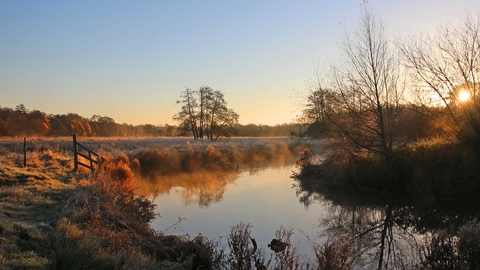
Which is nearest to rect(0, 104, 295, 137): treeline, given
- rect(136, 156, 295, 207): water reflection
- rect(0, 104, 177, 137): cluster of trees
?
rect(0, 104, 177, 137): cluster of trees

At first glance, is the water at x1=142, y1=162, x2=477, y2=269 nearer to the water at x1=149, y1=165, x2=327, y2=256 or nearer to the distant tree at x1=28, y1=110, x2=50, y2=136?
the water at x1=149, y1=165, x2=327, y2=256

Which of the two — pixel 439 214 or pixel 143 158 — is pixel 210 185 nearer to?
pixel 143 158

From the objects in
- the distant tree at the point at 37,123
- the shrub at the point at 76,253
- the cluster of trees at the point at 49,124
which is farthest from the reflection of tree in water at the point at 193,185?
the distant tree at the point at 37,123

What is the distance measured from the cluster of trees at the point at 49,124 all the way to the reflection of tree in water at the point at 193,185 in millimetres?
33692

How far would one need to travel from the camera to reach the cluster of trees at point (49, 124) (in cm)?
4750

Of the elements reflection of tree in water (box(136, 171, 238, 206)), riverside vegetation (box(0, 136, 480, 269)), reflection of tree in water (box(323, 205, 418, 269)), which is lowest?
reflection of tree in water (box(323, 205, 418, 269))

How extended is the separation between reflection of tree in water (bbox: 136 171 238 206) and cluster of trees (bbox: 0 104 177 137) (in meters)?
33.7

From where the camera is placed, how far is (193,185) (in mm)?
19922

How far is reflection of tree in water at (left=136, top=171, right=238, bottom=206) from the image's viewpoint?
16.3 meters

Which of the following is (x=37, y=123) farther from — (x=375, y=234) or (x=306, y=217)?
(x=375, y=234)

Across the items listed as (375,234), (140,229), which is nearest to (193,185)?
(140,229)

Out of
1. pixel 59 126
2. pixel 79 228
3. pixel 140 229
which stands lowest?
pixel 140 229

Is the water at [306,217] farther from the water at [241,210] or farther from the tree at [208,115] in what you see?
the tree at [208,115]

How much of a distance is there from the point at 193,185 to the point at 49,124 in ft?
151
